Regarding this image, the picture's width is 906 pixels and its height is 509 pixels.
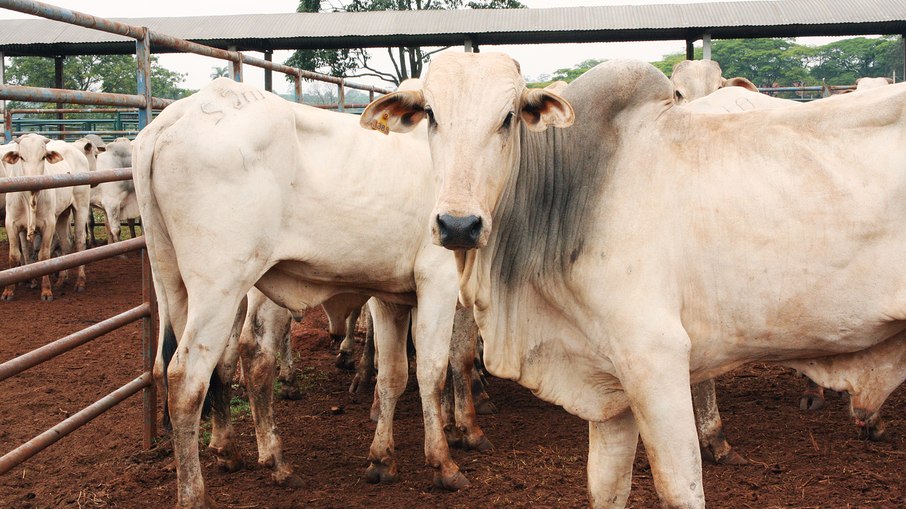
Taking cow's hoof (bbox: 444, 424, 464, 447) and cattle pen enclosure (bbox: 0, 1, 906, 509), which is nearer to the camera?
cattle pen enclosure (bbox: 0, 1, 906, 509)

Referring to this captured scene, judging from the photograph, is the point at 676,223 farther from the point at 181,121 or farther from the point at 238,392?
the point at 238,392

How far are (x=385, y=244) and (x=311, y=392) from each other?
100 inches

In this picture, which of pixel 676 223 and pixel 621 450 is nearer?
pixel 676 223

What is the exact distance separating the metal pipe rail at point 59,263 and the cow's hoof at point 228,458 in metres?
1.19

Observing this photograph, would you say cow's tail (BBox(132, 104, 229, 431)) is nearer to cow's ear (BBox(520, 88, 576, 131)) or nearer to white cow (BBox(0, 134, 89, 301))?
cow's ear (BBox(520, 88, 576, 131))

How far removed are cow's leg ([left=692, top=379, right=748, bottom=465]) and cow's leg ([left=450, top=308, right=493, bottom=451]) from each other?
1198 mm

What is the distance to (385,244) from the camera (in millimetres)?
4348

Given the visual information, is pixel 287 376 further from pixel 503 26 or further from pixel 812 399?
pixel 503 26

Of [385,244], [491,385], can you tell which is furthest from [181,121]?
[491,385]

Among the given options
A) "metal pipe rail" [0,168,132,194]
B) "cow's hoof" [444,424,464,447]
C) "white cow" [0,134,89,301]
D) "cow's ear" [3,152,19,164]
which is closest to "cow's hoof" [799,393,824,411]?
"cow's hoof" [444,424,464,447]

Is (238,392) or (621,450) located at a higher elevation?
(621,450)

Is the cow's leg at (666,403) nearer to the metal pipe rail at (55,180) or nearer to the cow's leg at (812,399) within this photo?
the metal pipe rail at (55,180)

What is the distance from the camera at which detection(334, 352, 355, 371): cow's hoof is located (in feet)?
23.8

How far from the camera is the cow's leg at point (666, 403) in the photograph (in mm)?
2783
